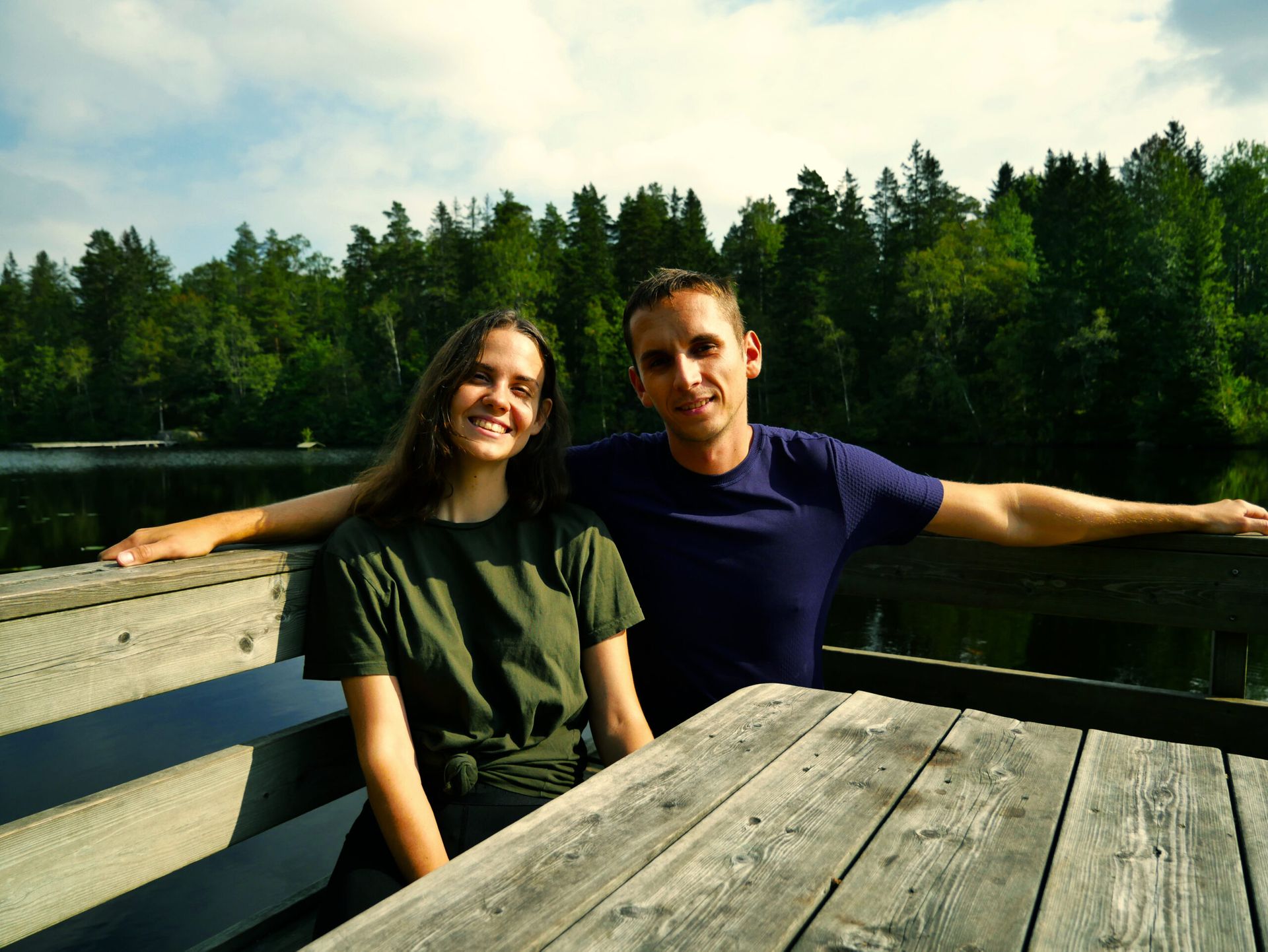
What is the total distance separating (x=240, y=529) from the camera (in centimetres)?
203

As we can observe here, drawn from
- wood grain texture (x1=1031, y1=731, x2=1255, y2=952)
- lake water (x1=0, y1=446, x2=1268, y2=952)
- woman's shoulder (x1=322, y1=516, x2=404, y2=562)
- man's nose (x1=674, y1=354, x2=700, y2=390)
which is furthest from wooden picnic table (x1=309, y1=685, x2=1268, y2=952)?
lake water (x1=0, y1=446, x2=1268, y2=952)

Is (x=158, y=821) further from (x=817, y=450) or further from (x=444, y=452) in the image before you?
(x=817, y=450)

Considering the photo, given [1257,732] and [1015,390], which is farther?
[1015,390]

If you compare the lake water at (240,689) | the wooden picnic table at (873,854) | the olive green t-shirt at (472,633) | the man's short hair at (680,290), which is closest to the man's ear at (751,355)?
the man's short hair at (680,290)

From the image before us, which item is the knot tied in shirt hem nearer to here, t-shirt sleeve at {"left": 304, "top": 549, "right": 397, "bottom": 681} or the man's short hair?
t-shirt sleeve at {"left": 304, "top": 549, "right": 397, "bottom": 681}

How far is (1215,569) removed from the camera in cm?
237

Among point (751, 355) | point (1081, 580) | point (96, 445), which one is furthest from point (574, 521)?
point (96, 445)

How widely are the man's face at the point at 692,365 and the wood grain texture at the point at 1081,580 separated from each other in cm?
77

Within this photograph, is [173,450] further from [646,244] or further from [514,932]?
[514,932]

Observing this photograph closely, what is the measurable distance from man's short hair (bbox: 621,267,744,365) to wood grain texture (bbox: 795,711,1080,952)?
143 cm

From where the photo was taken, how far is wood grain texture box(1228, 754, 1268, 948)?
111 cm

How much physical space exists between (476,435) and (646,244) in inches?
1884

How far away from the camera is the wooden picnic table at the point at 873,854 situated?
105 cm

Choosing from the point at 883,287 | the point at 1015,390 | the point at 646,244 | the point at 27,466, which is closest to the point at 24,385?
the point at 27,466
